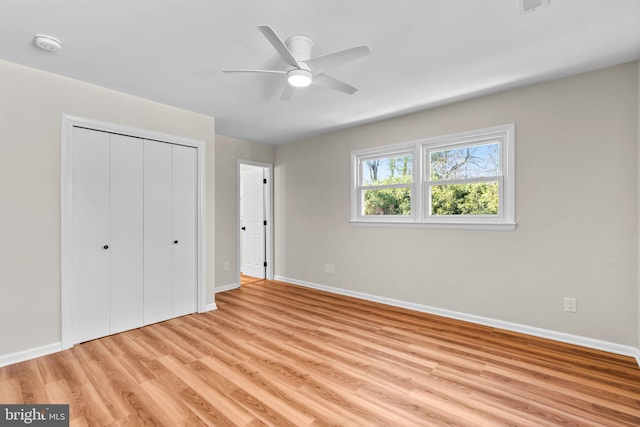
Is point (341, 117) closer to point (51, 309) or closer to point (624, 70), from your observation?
point (624, 70)

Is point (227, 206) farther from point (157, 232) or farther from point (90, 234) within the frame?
point (90, 234)

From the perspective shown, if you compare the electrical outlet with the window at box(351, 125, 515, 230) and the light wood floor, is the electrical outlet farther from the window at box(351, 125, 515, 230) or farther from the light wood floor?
the window at box(351, 125, 515, 230)

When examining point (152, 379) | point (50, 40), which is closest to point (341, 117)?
point (50, 40)

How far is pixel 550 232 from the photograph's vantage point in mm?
2912

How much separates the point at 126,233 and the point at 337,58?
272 centimetres

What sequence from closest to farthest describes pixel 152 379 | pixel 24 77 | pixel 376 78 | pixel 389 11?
pixel 389 11
pixel 152 379
pixel 24 77
pixel 376 78

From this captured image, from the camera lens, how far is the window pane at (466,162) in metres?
3.33

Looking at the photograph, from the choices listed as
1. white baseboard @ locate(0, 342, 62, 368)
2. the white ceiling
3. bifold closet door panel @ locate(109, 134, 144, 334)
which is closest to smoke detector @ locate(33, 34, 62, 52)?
the white ceiling

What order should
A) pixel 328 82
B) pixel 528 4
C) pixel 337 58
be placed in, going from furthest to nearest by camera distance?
pixel 328 82
pixel 337 58
pixel 528 4

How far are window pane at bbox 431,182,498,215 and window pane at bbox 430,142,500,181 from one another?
118mm

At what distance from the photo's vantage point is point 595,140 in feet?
8.84

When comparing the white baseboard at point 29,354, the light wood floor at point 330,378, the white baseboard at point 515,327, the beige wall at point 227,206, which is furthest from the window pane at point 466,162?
the white baseboard at point 29,354

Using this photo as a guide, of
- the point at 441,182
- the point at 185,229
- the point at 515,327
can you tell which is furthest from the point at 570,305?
the point at 185,229

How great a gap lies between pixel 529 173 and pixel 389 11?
84.5 inches
